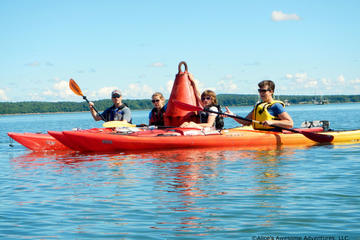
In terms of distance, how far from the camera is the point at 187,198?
6004mm

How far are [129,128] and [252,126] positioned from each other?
304 cm

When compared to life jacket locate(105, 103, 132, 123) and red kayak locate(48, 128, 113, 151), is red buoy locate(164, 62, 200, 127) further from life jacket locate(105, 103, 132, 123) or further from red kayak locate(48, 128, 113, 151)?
red kayak locate(48, 128, 113, 151)

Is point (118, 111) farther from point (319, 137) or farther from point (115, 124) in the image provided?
point (319, 137)

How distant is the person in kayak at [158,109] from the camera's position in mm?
12359

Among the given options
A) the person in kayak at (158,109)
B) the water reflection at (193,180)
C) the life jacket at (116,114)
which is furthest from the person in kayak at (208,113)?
the life jacket at (116,114)

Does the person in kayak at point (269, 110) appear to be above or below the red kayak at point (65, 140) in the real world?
above

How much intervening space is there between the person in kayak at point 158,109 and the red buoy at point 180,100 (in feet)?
1.47

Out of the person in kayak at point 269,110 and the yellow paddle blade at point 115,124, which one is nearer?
the person in kayak at point 269,110

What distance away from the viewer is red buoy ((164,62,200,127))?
38.9 ft

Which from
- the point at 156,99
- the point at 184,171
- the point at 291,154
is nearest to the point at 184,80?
the point at 156,99

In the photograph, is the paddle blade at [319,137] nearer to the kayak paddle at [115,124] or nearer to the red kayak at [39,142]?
the kayak paddle at [115,124]

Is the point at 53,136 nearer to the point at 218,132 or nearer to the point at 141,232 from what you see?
the point at 218,132

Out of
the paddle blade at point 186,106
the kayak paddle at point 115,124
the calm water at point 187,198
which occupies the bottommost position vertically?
the calm water at point 187,198

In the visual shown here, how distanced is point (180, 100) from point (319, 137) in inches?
137
